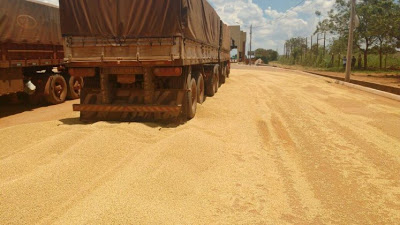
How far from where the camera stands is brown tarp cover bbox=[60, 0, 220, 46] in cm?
655

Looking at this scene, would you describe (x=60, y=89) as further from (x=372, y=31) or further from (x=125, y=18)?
(x=372, y=31)

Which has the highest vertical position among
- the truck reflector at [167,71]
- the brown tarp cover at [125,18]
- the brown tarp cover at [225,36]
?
the brown tarp cover at [225,36]

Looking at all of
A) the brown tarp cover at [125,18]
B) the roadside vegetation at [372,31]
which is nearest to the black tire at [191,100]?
the brown tarp cover at [125,18]

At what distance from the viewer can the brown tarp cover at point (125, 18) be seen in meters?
6.55

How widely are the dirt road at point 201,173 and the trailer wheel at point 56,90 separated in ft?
13.7

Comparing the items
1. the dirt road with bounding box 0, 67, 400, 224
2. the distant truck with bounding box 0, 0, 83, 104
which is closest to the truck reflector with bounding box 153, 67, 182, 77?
the dirt road with bounding box 0, 67, 400, 224

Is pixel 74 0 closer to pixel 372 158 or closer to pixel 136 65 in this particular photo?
pixel 136 65

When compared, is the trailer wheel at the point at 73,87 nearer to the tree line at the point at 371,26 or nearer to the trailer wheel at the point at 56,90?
the trailer wheel at the point at 56,90

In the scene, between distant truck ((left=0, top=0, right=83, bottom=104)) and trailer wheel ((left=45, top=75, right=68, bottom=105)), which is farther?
trailer wheel ((left=45, top=75, right=68, bottom=105))

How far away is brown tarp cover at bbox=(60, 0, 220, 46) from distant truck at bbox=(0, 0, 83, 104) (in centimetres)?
319

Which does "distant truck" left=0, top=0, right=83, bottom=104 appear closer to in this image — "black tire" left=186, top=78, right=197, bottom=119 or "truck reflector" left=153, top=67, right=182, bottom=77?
"truck reflector" left=153, top=67, right=182, bottom=77

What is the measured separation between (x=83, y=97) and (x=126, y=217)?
15.5 feet

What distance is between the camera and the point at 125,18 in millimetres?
6633

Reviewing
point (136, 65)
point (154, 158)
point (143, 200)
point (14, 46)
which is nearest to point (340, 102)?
point (136, 65)
